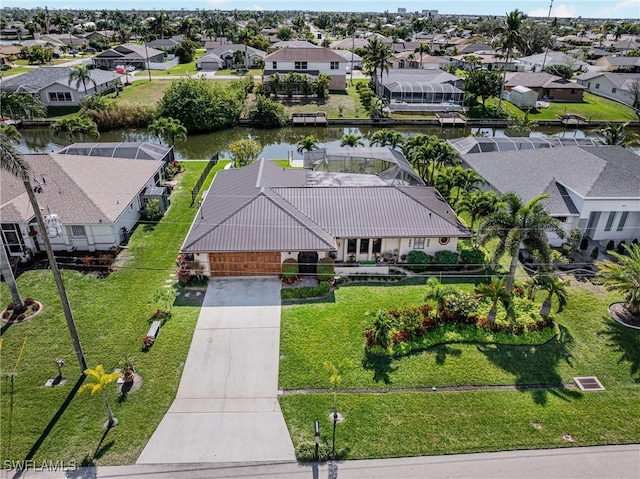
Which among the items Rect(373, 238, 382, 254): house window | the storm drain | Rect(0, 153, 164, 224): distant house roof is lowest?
the storm drain

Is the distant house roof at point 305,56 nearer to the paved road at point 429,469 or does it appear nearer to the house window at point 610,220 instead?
the house window at point 610,220

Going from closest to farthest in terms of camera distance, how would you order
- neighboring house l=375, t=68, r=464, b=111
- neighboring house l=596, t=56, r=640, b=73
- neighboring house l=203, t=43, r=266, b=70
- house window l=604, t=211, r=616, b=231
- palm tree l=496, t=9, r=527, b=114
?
1. house window l=604, t=211, r=616, b=231
2. palm tree l=496, t=9, r=527, b=114
3. neighboring house l=375, t=68, r=464, b=111
4. neighboring house l=596, t=56, r=640, b=73
5. neighboring house l=203, t=43, r=266, b=70

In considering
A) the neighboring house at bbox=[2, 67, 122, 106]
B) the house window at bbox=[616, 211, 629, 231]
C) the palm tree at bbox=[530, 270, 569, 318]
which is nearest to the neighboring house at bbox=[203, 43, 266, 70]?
the neighboring house at bbox=[2, 67, 122, 106]

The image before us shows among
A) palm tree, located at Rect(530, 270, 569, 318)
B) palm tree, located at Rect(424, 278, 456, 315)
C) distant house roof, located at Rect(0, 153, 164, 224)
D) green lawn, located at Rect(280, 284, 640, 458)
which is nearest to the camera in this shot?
green lawn, located at Rect(280, 284, 640, 458)

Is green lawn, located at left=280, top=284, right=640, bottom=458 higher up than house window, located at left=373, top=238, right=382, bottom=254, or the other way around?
house window, located at left=373, top=238, right=382, bottom=254

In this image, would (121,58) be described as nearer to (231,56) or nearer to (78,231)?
(231,56)

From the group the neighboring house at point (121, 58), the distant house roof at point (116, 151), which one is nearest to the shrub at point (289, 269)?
the distant house roof at point (116, 151)

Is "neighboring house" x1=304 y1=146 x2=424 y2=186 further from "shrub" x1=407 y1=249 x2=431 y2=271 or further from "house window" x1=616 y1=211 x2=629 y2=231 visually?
"house window" x1=616 y1=211 x2=629 y2=231

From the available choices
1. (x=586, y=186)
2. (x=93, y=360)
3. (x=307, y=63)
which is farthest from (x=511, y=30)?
(x=93, y=360)
